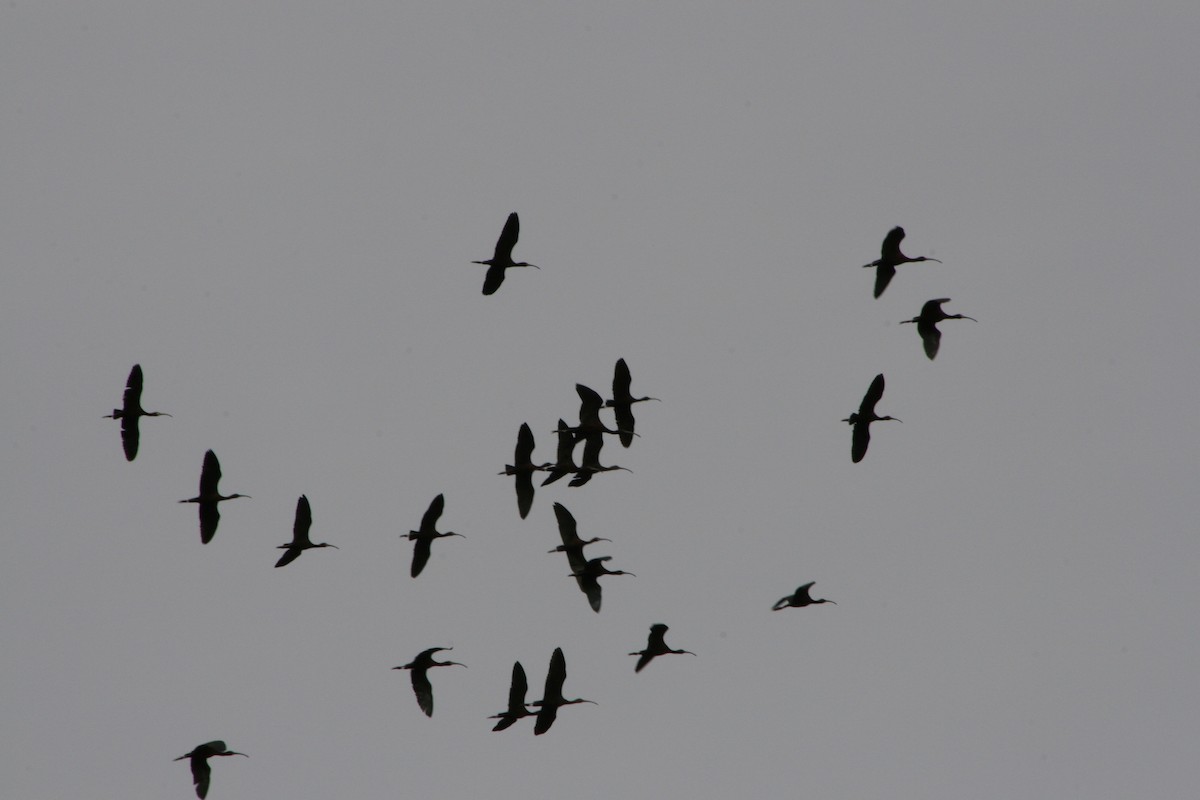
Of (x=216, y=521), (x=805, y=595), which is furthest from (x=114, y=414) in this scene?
(x=805, y=595)

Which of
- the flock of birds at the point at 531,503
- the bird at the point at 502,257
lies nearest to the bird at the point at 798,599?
the flock of birds at the point at 531,503

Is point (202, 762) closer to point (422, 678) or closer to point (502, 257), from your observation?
point (422, 678)

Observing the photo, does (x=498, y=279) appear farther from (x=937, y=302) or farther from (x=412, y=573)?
(x=937, y=302)

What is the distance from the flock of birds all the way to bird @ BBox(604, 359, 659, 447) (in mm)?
907

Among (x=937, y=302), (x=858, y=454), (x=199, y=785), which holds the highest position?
(x=937, y=302)

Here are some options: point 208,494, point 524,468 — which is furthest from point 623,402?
point 208,494

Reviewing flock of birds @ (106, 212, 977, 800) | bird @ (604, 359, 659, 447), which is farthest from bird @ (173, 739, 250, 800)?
bird @ (604, 359, 659, 447)

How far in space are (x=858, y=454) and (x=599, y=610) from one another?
7198 millimetres

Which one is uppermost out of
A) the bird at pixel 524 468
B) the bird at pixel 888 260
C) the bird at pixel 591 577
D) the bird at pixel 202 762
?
the bird at pixel 888 260

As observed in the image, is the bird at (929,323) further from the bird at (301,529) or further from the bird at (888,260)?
the bird at (301,529)

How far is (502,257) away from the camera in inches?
1693

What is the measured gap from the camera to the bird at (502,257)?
4278 cm

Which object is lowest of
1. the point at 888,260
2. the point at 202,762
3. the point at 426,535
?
the point at 202,762

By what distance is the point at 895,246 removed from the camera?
42.6 metres
